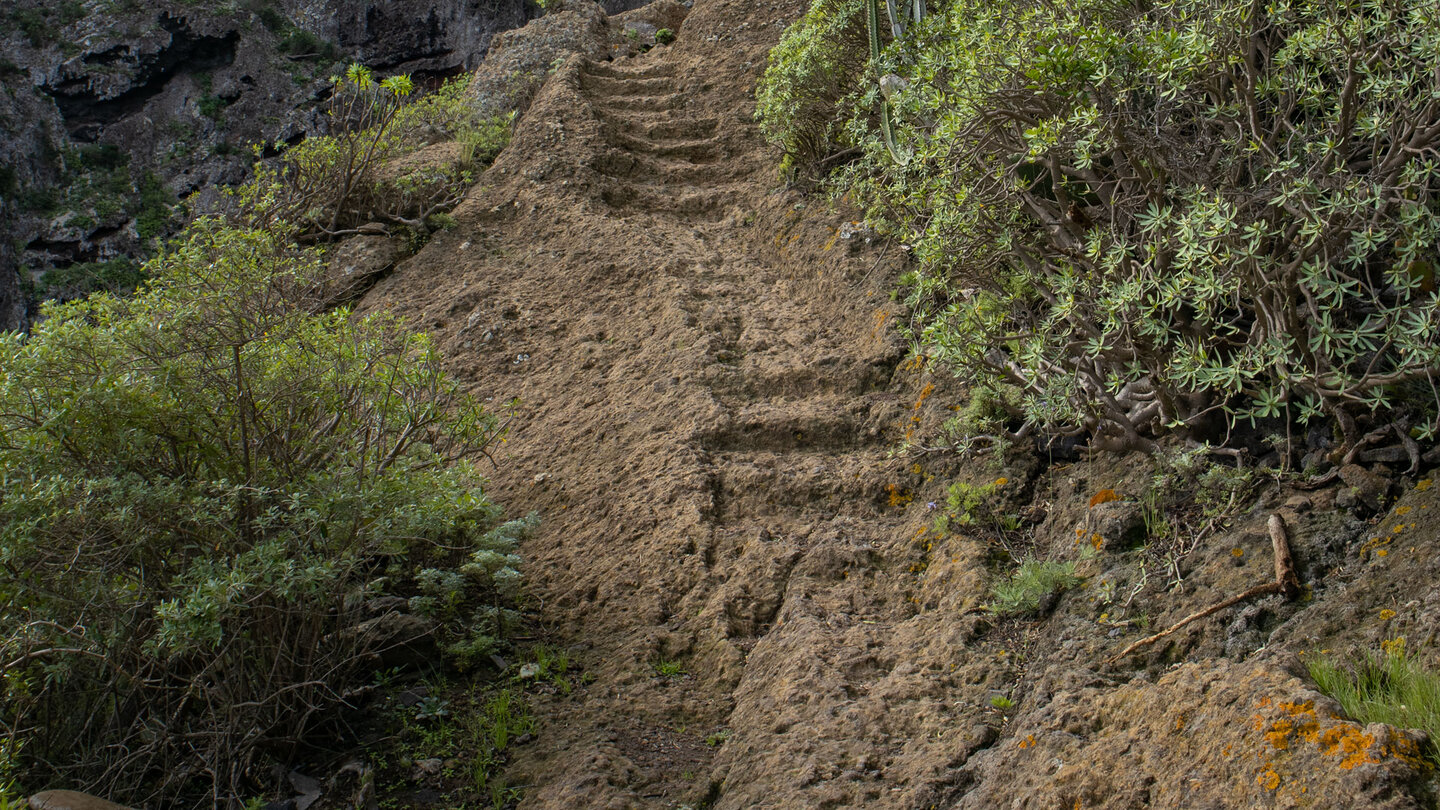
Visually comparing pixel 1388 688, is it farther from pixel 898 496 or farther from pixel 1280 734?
pixel 898 496

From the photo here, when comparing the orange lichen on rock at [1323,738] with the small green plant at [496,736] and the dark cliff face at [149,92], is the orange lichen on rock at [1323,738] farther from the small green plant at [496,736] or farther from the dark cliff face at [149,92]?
the dark cliff face at [149,92]

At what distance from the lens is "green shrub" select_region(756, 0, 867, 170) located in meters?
6.28

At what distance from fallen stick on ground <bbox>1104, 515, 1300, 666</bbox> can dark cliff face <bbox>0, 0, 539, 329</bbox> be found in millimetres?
33534

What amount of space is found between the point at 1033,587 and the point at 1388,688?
44.2 inches

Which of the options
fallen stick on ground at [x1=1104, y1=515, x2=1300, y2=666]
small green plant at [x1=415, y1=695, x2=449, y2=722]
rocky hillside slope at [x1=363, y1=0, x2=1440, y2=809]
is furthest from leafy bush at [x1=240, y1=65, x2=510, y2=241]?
fallen stick on ground at [x1=1104, y1=515, x2=1300, y2=666]

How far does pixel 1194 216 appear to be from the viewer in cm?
251

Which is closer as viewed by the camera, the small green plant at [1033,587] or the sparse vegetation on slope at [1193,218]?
the sparse vegetation on slope at [1193,218]

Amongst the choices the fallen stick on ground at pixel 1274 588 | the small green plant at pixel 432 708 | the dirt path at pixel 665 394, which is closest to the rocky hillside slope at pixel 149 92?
the dirt path at pixel 665 394

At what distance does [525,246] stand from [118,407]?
4404 millimetres

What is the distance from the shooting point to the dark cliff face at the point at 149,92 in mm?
32406

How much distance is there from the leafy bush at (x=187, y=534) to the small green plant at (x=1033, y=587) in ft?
6.91

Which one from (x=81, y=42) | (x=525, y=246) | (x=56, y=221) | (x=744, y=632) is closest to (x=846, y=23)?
(x=525, y=246)

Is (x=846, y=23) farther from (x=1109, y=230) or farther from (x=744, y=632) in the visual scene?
(x=744, y=632)

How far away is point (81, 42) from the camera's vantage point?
35406 mm
